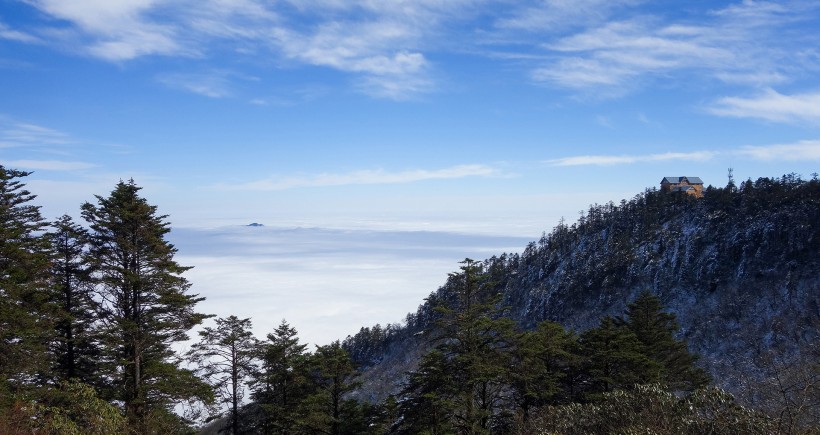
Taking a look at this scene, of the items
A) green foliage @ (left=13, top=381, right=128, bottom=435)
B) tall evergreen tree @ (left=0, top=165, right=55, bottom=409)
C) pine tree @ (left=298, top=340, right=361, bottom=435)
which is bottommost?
pine tree @ (left=298, top=340, right=361, bottom=435)

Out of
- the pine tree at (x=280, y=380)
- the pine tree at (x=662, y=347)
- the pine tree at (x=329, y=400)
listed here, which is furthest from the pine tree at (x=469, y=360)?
the pine tree at (x=662, y=347)

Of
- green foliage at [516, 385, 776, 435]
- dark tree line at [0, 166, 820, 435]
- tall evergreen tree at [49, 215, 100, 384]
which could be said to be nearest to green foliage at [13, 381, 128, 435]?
dark tree line at [0, 166, 820, 435]

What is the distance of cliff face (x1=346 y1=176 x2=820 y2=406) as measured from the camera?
4228cm

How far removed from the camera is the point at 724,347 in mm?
43906

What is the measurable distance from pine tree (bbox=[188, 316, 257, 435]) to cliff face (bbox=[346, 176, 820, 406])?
936 centimetres

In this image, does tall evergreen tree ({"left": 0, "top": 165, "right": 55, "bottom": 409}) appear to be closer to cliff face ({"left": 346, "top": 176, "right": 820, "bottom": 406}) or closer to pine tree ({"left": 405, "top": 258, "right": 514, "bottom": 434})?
pine tree ({"left": 405, "top": 258, "right": 514, "bottom": 434})

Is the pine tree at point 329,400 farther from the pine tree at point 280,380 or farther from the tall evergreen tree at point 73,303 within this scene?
the tall evergreen tree at point 73,303

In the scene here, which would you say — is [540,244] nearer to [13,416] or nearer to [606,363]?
[606,363]

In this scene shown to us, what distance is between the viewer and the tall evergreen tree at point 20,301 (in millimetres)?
16922

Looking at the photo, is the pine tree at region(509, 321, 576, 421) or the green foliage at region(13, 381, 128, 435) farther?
the pine tree at region(509, 321, 576, 421)

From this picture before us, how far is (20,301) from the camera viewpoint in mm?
17625

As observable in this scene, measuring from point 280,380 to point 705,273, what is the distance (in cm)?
4745

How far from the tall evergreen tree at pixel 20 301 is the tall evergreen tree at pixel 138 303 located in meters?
1.83

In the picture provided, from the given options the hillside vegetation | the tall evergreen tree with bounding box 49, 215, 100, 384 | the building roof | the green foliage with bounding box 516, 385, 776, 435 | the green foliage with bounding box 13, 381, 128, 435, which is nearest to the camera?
the green foliage with bounding box 516, 385, 776, 435
